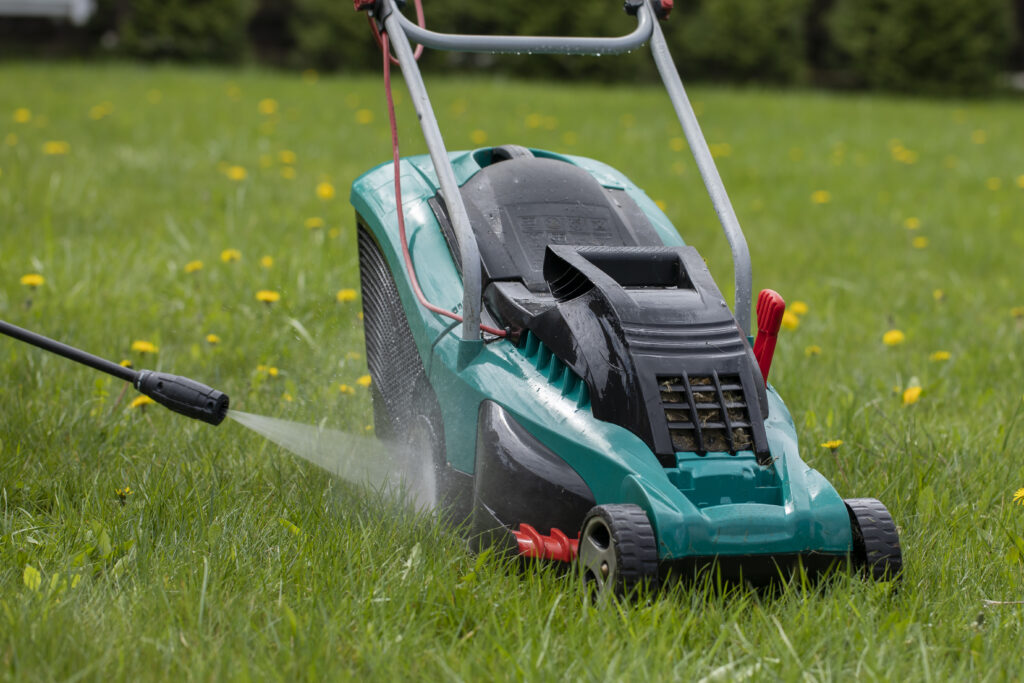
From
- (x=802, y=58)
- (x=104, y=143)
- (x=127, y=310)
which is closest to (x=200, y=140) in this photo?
(x=104, y=143)

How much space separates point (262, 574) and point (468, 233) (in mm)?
591

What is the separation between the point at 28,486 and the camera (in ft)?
6.37

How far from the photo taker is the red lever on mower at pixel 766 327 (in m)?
1.74

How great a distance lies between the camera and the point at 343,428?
2.33m

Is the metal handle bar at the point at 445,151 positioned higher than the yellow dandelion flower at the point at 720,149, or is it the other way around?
the metal handle bar at the point at 445,151

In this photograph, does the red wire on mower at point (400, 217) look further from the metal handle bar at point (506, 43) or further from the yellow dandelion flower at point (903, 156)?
the yellow dandelion flower at point (903, 156)

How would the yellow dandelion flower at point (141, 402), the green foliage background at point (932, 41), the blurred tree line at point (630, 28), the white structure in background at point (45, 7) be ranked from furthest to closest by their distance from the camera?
the green foliage background at point (932, 41)
the blurred tree line at point (630, 28)
the white structure in background at point (45, 7)
the yellow dandelion flower at point (141, 402)

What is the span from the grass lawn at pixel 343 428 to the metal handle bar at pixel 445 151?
0.30 meters

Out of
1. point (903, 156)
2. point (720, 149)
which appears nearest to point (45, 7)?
point (720, 149)

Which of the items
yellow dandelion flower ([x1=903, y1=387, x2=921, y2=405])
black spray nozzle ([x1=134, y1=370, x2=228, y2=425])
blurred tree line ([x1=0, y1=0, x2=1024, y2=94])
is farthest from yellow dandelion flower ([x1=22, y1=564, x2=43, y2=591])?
blurred tree line ([x1=0, y1=0, x2=1024, y2=94])

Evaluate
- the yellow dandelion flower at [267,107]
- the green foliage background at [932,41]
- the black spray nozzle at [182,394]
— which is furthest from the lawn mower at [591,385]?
the green foliage background at [932,41]

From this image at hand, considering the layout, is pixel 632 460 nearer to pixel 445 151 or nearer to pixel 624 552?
pixel 624 552

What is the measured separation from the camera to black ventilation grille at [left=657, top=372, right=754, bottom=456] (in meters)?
1.47

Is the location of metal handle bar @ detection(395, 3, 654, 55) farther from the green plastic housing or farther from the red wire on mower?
the green plastic housing
